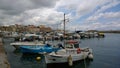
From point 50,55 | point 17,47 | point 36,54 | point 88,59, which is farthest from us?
point 17,47

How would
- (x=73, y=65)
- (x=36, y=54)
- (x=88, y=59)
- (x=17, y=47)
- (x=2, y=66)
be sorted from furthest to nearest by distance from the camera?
(x=17, y=47) < (x=36, y=54) < (x=88, y=59) < (x=73, y=65) < (x=2, y=66)

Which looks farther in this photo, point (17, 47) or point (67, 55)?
point (17, 47)

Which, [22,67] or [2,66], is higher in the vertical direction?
[2,66]

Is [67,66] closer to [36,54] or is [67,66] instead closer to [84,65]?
[84,65]

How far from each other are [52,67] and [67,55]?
8.71ft

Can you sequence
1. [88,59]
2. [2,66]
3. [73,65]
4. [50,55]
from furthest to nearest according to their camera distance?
1. [88,59]
2. [73,65]
3. [50,55]
4. [2,66]

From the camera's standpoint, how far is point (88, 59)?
2894 cm

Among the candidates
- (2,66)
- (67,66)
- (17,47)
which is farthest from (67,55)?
(17,47)

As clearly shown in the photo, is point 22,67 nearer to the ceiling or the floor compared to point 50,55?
nearer to the floor

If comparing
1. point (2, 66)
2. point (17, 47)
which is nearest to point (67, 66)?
point (2, 66)

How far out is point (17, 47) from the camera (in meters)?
40.1

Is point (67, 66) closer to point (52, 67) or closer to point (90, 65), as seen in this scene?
point (52, 67)

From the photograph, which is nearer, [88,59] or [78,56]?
[78,56]

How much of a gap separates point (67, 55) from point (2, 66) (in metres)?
9.21
